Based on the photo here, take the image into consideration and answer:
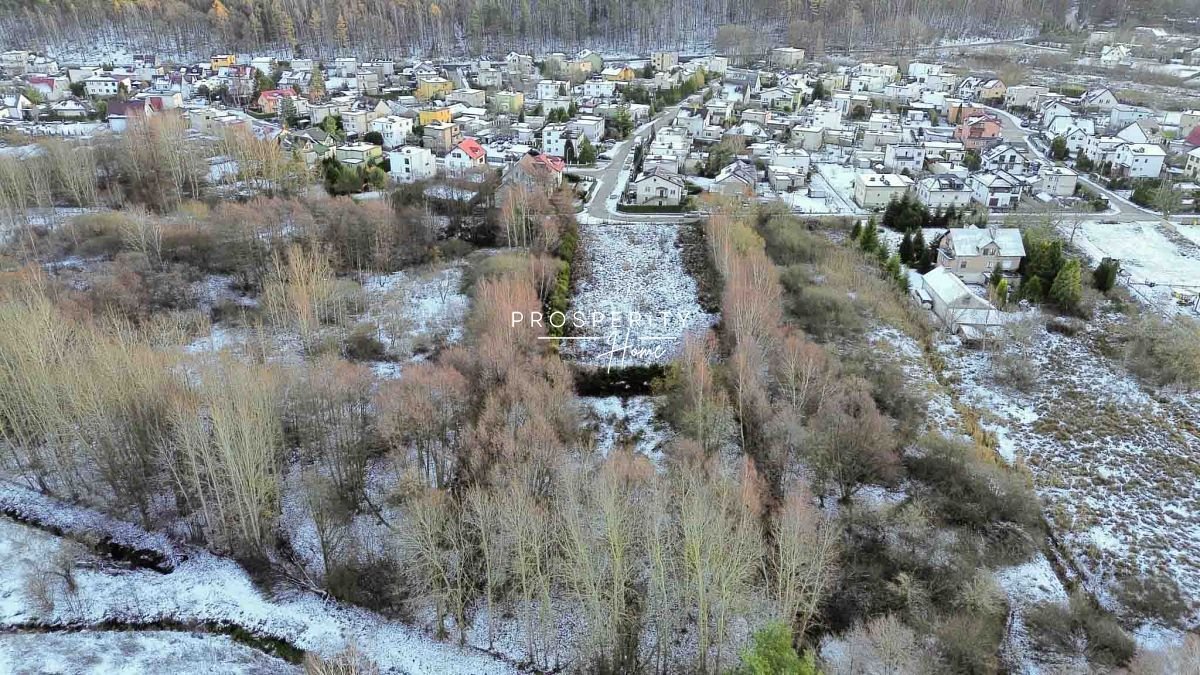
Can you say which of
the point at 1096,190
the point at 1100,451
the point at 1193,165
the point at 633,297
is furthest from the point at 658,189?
the point at 1193,165

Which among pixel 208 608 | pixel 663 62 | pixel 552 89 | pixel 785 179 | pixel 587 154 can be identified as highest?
pixel 663 62

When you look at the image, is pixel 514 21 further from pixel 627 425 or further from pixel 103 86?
pixel 627 425

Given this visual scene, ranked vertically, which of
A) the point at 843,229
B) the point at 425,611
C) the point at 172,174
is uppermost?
the point at 172,174

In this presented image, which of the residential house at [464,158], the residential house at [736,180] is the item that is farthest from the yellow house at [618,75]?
the residential house at [464,158]

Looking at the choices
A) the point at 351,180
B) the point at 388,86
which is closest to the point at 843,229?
the point at 351,180

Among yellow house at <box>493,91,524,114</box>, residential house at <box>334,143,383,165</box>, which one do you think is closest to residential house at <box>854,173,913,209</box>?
residential house at <box>334,143,383,165</box>

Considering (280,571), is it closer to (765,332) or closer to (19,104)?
(765,332)

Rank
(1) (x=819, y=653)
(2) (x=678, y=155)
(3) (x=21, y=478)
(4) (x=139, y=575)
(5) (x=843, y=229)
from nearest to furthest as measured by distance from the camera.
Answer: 1. (1) (x=819, y=653)
2. (4) (x=139, y=575)
3. (3) (x=21, y=478)
4. (5) (x=843, y=229)
5. (2) (x=678, y=155)
